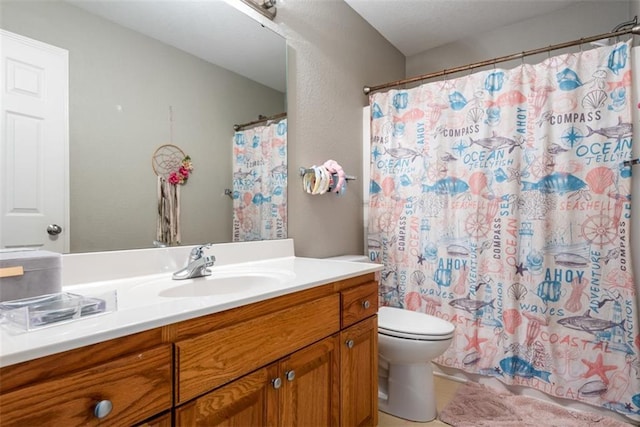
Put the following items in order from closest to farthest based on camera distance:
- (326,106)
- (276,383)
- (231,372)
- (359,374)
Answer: (231,372), (276,383), (359,374), (326,106)

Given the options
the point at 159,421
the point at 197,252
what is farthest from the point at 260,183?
the point at 159,421

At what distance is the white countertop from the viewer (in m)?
0.59

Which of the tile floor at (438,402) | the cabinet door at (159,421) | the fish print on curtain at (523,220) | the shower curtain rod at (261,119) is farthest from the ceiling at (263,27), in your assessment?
the tile floor at (438,402)

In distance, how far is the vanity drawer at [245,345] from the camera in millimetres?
783

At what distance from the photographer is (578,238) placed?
1.72m

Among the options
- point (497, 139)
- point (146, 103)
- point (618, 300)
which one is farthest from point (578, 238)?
point (146, 103)

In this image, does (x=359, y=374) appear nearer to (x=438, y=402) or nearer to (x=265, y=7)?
(x=438, y=402)

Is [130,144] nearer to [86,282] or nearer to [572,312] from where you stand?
[86,282]

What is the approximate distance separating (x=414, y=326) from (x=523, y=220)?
0.86 metres

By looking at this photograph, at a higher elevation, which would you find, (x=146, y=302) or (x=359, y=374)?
(x=146, y=302)

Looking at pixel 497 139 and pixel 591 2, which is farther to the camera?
pixel 591 2

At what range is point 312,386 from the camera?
1.13 meters

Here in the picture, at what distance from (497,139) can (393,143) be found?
637 mm

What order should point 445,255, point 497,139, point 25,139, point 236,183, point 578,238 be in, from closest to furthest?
point 25,139 < point 236,183 < point 578,238 < point 497,139 < point 445,255
